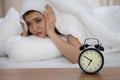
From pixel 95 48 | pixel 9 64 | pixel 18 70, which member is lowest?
pixel 9 64

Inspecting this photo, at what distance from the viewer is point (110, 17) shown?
69.8 inches

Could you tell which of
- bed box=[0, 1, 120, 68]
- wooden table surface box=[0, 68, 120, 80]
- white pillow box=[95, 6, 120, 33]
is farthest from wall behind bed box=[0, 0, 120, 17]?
wooden table surface box=[0, 68, 120, 80]

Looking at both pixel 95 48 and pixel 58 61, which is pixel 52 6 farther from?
pixel 95 48

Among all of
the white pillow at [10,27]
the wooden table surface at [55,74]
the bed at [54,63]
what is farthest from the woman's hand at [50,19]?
the wooden table surface at [55,74]

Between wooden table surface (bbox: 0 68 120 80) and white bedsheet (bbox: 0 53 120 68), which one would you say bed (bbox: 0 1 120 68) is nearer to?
white bedsheet (bbox: 0 53 120 68)

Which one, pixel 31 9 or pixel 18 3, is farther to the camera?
pixel 18 3

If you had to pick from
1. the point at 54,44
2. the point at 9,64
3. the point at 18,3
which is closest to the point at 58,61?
the point at 54,44

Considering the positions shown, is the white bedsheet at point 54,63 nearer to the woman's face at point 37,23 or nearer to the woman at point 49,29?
the woman at point 49,29

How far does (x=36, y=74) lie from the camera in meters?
0.95

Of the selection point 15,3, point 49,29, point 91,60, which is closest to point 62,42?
point 49,29

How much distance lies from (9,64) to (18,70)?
0.41m

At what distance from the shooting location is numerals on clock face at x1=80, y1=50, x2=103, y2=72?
96 cm

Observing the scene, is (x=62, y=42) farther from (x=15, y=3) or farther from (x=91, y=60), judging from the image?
(x=15, y=3)

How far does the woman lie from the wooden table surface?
0.46 meters
